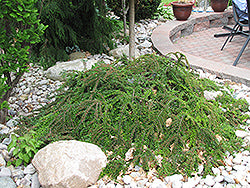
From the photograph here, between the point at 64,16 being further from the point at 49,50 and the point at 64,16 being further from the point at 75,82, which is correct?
the point at 75,82

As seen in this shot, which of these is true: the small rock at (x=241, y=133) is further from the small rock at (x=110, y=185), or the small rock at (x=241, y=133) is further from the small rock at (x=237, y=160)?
the small rock at (x=110, y=185)

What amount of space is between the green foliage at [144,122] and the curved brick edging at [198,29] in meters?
0.92

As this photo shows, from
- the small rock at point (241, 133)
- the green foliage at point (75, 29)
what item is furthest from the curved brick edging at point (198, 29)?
the small rock at point (241, 133)

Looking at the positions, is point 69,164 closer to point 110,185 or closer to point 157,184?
point 110,185

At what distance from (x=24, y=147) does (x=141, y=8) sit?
4311 millimetres

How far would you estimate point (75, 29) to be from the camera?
4.30 m

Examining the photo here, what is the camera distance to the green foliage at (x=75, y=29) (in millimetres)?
3857

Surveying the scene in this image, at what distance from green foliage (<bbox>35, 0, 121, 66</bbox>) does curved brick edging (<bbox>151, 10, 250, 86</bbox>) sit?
0.91 metres

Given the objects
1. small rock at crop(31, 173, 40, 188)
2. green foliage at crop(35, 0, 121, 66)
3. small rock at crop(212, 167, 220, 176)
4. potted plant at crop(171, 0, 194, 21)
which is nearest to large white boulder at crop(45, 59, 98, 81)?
green foliage at crop(35, 0, 121, 66)

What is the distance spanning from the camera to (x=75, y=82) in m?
2.63

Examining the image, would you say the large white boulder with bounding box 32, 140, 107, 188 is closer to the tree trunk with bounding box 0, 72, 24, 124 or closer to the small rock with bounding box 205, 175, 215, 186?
the small rock with bounding box 205, 175, 215, 186

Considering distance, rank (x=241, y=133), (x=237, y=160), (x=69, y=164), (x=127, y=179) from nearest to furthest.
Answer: (x=69, y=164)
(x=127, y=179)
(x=237, y=160)
(x=241, y=133)

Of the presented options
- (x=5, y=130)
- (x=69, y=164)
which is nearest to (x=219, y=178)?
(x=69, y=164)

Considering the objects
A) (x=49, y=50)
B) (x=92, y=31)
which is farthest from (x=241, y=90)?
(x=49, y=50)
